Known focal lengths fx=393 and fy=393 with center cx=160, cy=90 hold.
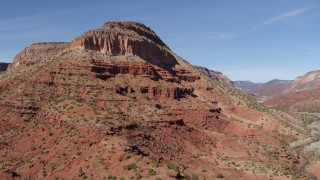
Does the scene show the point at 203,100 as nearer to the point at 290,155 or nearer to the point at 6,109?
the point at 290,155

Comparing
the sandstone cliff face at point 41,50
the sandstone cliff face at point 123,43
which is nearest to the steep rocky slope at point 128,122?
the sandstone cliff face at point 123,43

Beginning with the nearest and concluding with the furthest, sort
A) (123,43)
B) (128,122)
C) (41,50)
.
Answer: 1. (128,122)
2. (123,43)
3. (41,50)

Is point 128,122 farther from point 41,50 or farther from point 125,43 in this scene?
point 41,50

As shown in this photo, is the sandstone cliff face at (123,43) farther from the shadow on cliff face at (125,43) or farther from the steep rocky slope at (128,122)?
the steep rocky slope at (128,122)

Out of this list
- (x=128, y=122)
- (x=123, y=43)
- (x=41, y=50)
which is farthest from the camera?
(x=41, y=50)

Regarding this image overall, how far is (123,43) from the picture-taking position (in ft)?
242

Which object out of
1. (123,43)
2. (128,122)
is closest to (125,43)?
(123,43)

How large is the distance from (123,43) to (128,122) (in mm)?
26166

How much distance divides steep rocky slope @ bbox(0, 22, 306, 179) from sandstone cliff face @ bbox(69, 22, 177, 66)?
7.8 inches

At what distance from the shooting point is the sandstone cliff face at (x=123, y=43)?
70812mm

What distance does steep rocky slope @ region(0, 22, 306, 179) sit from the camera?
41594mm

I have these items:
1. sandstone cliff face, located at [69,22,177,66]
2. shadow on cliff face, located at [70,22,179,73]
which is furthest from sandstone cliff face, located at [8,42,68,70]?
sandstone cliff face, located at [69,22,177,66]

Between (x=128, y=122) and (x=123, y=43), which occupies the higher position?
(x=123, y=43)

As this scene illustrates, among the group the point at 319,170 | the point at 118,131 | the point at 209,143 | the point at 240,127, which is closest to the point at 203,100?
the point at 240,127
